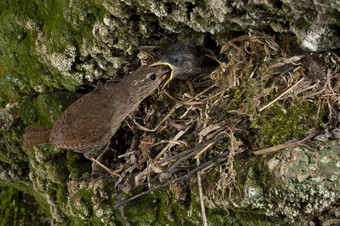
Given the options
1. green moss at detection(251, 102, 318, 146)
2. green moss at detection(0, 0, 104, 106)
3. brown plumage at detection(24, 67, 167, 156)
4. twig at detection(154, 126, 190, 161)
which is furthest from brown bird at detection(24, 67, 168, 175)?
green moss at detection(251, 102, 318, 146)

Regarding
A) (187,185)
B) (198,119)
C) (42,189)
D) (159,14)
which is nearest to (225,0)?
(159,14)

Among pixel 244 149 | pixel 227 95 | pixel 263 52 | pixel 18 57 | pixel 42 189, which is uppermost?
pixel 18 57

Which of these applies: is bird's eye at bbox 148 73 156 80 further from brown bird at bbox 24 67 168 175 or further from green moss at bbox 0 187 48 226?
Answer: green moss at bbox 0 187 48 226

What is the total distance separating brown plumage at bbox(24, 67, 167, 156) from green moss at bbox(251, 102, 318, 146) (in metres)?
1.04

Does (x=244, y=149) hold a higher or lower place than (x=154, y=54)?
lower

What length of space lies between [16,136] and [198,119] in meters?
2.23

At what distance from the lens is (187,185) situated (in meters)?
2.66

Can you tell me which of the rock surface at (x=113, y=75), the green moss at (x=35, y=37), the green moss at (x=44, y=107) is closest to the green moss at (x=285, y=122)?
the rock surface at (x=113, y=75)

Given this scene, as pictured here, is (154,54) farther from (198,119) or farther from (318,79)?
(318,79)

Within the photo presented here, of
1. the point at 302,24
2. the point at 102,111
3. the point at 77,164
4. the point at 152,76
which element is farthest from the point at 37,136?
the point at 302,24

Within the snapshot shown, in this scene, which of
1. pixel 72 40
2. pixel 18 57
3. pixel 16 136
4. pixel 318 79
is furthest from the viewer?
pixel 16 136

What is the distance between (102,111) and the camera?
3096 mm

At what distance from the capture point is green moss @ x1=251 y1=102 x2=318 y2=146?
2193mm

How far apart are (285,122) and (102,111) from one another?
1596mm
